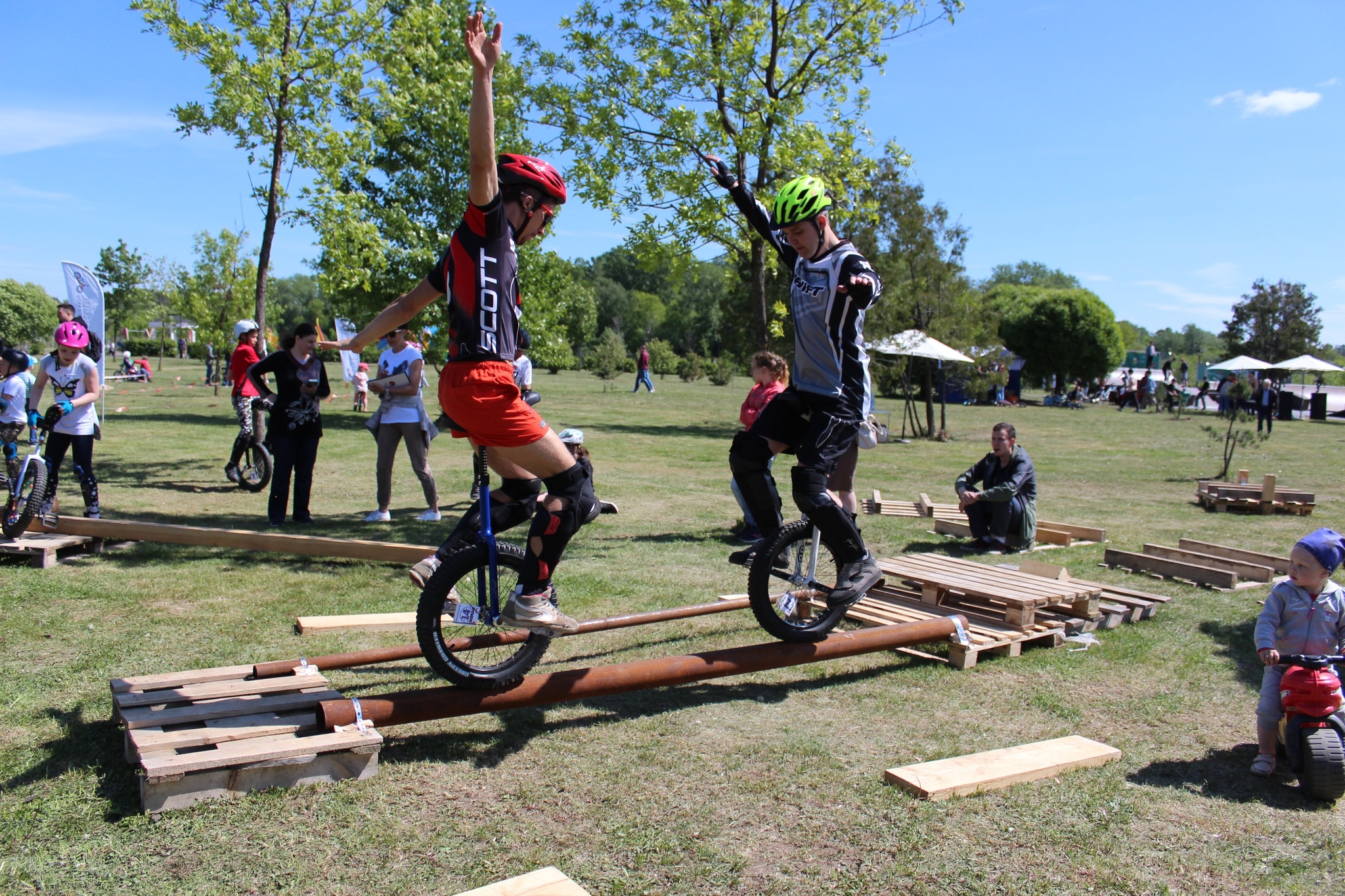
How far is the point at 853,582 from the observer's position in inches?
210

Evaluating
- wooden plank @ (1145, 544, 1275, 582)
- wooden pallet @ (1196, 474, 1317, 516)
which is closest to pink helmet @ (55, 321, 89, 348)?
wooden plank @ (1145, 544, 1275, 582)

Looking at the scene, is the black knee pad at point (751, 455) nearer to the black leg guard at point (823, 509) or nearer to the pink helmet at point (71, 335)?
the black leg guard at point (823, 509)

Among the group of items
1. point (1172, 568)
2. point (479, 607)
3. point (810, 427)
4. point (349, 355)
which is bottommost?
point (1172, 568)

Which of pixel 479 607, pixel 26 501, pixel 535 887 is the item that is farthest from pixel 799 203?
pixel 26 501

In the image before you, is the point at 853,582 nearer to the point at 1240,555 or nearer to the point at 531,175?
the point at 531,175

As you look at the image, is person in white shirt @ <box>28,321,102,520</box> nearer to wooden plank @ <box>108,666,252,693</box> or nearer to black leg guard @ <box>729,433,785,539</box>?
wooden plank @ <box>108,666,252,693</box>

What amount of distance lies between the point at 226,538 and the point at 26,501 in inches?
78.4

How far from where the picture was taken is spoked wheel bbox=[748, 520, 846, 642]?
209 inches

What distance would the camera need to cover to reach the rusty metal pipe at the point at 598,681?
4223 mm

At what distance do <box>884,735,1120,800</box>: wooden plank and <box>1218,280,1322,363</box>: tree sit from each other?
2481 inches

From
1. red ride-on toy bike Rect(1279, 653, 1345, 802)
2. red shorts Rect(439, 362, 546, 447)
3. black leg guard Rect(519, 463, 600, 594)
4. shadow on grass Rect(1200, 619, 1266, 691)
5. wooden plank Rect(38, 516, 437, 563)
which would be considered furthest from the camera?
wooden plank Rect(38, 516, 437, 563)

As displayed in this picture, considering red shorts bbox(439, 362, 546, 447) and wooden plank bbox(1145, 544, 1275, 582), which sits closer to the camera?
red shorts bbox(439, 362, 546, 447)

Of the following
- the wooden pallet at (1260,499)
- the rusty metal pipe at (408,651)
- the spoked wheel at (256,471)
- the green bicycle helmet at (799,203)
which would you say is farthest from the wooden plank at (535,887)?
the wooden pallet at (1260,499)

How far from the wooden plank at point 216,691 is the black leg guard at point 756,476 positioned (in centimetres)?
242
